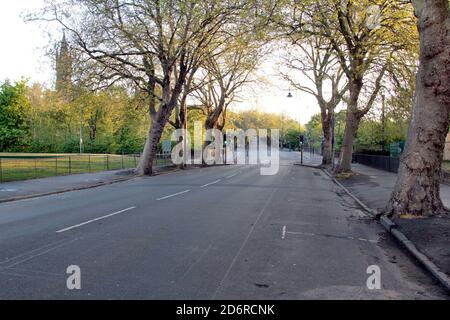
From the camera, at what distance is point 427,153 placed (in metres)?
10.8

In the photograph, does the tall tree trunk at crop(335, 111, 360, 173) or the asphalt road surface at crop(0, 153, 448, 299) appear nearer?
the asphalt road surface at crop(0, 153, 448, 299)

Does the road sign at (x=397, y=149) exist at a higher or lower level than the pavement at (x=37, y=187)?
higher

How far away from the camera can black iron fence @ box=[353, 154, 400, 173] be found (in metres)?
30.3

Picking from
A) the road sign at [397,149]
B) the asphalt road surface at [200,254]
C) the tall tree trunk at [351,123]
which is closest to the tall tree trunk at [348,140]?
the tall tree trunk at [351,123]

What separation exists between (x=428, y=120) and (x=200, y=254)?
697 centimetres

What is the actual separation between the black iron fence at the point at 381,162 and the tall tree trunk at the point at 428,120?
54.2 feet

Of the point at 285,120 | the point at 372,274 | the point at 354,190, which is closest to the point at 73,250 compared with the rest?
the point at 372,274

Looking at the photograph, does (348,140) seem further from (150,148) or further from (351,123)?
(150,148)

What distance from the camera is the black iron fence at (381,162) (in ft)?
99.5

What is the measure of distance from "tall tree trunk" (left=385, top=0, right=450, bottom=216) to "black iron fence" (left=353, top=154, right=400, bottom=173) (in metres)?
16.5

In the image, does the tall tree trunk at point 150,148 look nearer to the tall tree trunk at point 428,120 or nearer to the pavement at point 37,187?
the pavement at point 37,187

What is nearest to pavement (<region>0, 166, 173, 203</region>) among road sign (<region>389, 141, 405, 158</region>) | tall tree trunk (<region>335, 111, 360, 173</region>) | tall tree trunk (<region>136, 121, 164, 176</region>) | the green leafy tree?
tall tree trunk (<region>136, 121, 164, 176</region>)

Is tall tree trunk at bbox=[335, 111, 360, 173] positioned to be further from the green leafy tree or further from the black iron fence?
the green leafy tree

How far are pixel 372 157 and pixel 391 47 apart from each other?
18217 millimetres
